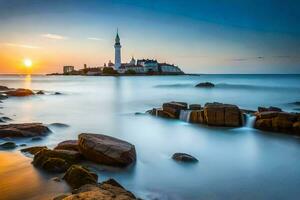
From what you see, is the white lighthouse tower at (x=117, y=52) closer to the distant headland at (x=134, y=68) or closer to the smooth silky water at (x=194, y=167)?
the distant headland at (x=134, y=68)

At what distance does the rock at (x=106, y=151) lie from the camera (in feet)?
26.4

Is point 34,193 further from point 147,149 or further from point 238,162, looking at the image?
point 238,162

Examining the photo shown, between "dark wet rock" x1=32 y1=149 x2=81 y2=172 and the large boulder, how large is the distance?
846 centimetres

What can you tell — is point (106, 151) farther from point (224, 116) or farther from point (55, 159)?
point (224, 116)

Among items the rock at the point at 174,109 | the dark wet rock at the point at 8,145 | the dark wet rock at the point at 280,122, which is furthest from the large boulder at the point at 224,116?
the dark wet rock at the point at 8,145

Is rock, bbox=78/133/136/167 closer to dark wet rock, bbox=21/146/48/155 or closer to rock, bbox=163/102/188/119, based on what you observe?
dark wet rock, bbox=21/146/48/155

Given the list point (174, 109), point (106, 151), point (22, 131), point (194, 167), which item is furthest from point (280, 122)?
point (22, 131)

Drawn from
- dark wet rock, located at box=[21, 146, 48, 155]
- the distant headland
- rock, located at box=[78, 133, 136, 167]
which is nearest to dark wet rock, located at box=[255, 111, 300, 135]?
rock, located at box=[78, 133, 136, 167]

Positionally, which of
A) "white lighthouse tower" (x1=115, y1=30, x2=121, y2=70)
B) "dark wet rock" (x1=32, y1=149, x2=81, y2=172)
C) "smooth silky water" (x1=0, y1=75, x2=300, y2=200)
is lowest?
"smooth silky water" (x1=0, y1=75, x2=300, y2=200)

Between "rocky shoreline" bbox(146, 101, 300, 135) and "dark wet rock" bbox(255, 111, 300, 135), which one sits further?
"rocky shoreline" bbox(146, 101, 300, 135)

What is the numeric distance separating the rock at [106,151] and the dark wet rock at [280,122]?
7.93m

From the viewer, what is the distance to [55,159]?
7570 millimetres

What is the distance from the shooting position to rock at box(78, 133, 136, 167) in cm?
804

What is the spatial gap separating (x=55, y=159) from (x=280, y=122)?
33.4 feet
